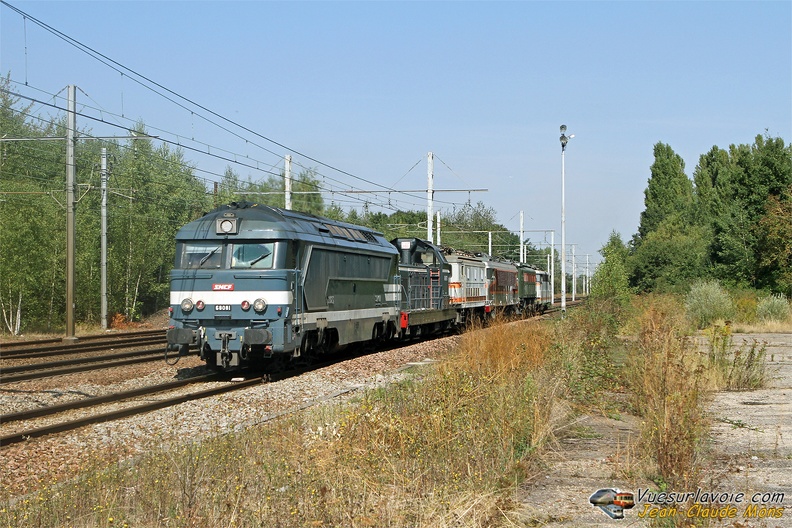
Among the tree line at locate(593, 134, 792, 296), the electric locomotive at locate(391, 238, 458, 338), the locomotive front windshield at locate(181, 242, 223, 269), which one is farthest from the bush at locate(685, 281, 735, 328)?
the locomotive front windshield at locate(181, 242, 223, 269)

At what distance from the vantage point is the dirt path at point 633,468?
21.3ft

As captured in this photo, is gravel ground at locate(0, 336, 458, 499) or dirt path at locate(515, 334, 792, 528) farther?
gravel ground at locate(0, 336, 458, 499)

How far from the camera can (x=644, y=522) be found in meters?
6.28

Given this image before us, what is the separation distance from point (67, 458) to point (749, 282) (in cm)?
3522

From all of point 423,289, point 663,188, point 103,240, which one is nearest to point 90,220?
point 103,240

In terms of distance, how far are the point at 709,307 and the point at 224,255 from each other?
70.6ft

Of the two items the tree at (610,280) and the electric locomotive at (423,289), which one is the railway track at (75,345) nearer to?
the electric locomotive at (423,289)

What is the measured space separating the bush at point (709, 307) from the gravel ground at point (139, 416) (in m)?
14.8

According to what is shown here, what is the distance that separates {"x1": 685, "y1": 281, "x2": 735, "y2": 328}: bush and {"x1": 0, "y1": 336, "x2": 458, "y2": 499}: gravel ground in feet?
48.4

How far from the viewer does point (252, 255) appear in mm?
16078

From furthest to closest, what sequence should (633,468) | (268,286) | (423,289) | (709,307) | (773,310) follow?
1. (709,307)
2. (773,310)
3. (423,289)
4. (268,286)
5. (633,468)

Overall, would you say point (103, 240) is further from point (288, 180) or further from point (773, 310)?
point (773, 310)

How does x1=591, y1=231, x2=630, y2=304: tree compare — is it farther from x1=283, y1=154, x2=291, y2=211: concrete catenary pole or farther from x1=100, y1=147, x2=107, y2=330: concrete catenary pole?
x1=100, y1=147, x2=107, y2=330: concrete catenary pole

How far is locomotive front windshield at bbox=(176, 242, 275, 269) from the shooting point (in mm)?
15992
